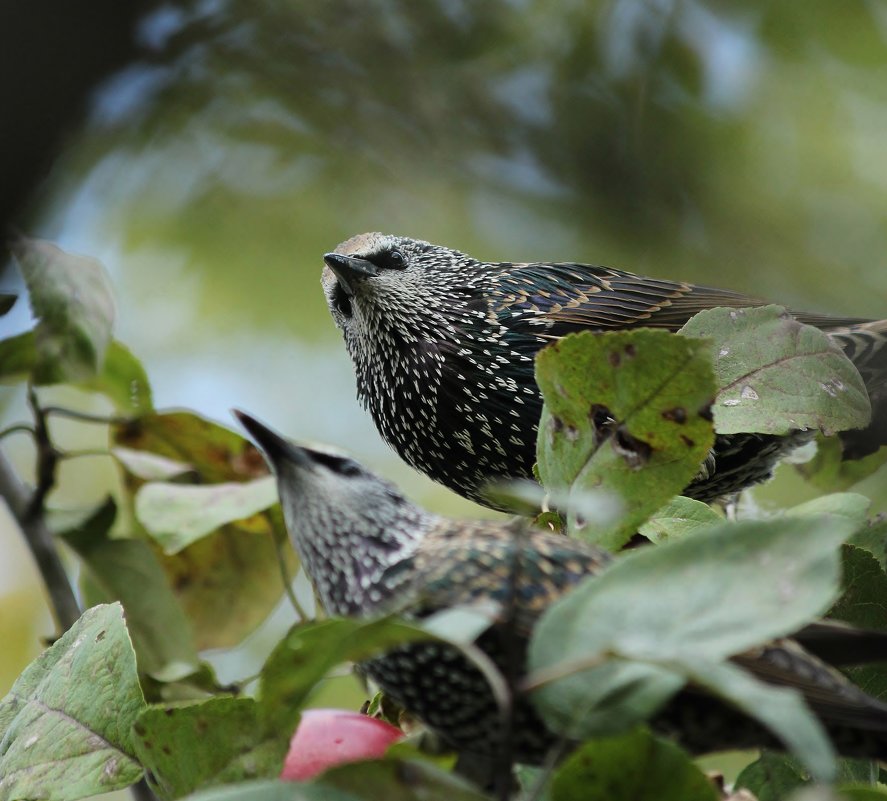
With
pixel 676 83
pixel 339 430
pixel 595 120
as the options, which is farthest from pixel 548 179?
pixel 339 430

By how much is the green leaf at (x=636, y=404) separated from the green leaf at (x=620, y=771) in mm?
483

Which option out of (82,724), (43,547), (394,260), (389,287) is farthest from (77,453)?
(82,724)

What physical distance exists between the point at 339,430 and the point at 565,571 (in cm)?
470

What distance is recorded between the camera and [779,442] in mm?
3262

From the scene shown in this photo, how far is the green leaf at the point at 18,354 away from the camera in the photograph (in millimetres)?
2971

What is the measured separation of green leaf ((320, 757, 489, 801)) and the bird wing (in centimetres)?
246

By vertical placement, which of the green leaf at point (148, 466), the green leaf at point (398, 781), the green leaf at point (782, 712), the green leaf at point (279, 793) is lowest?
the green leaf at point (148, 466)

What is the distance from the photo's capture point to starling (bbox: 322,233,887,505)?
10.8ft

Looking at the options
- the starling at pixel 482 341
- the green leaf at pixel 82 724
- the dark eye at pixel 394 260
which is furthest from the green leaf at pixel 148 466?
the green leaf at pixel 82 724

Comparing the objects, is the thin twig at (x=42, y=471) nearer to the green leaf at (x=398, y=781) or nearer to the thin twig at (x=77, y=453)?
the thin twig at (x=77, y=453)

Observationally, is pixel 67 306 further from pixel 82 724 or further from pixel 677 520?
pixel 677 520

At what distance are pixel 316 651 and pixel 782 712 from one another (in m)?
0.43

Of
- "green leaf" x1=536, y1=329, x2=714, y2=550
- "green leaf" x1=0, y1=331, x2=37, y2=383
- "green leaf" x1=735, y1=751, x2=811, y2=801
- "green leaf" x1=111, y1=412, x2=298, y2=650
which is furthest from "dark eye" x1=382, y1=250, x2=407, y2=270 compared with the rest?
"green leaf" x1=735, y1=751, x2=811, y2=801

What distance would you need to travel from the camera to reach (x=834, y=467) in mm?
3359
